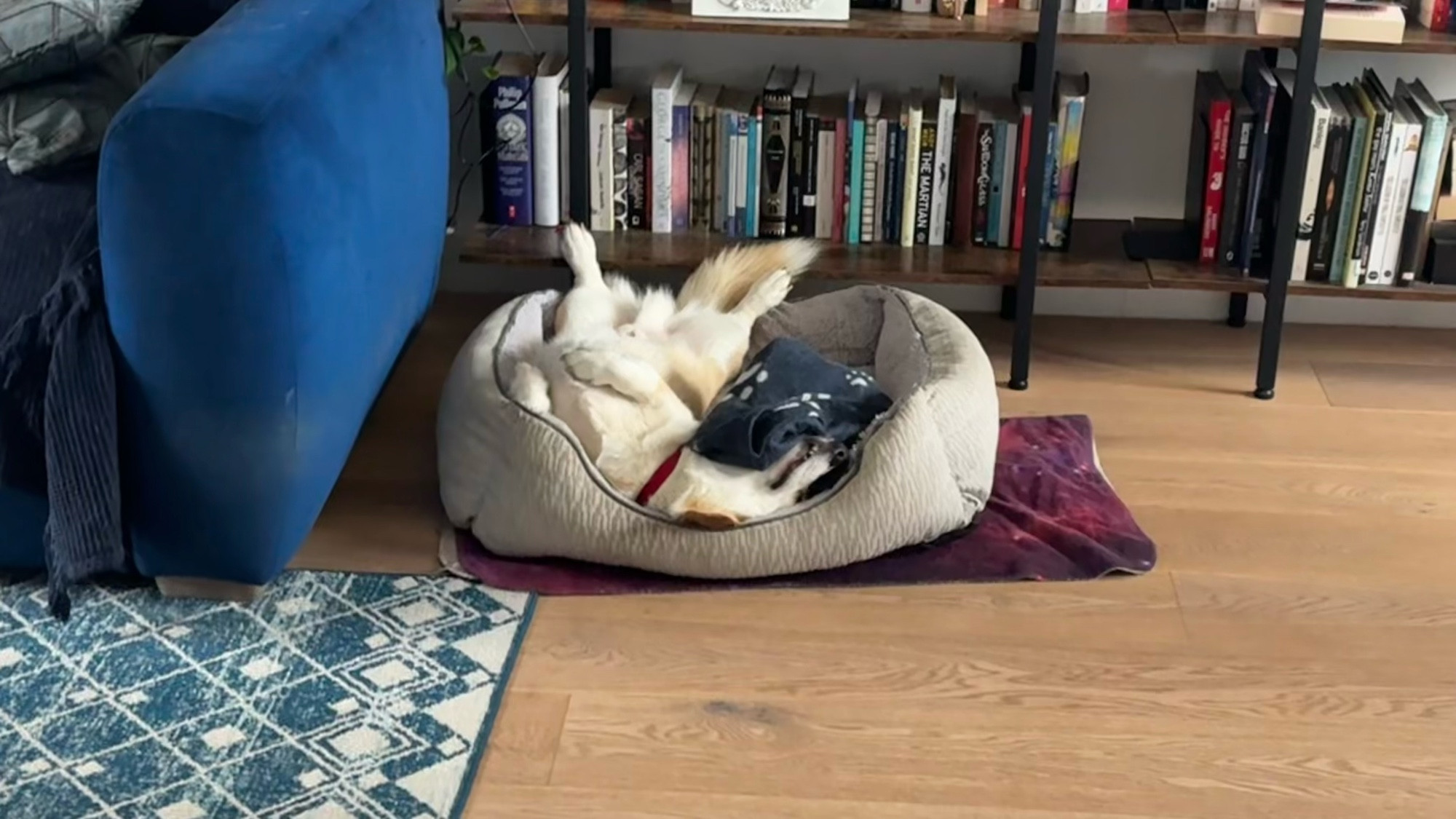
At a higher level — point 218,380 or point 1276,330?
point 218,380

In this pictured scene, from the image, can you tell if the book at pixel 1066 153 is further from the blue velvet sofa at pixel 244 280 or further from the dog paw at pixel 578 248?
the blue velvet sofa at pixel 244 280

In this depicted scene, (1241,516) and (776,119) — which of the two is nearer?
(1241,516)

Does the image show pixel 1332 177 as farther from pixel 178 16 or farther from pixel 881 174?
pixel 178 16

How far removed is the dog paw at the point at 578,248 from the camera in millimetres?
2572

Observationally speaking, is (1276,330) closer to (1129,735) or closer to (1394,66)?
(1394,66)

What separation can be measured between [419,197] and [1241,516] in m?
1.26

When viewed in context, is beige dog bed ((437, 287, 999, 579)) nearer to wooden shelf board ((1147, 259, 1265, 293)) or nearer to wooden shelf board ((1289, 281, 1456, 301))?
wooden shelf board ((1147, 259, 1265, 293))

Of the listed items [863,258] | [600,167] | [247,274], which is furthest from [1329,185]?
[247,274]

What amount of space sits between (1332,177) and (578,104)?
1206 millimetres

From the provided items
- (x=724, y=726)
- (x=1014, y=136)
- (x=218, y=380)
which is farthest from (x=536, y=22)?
(x=724, y=726)

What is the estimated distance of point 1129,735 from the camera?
190cm

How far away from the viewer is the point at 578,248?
2570 millimetres

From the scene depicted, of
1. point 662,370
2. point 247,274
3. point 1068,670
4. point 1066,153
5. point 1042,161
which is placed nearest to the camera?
point 247,274

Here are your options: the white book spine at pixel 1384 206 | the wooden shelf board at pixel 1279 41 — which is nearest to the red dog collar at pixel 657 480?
the wooden shelf board at pixel 1279 41
